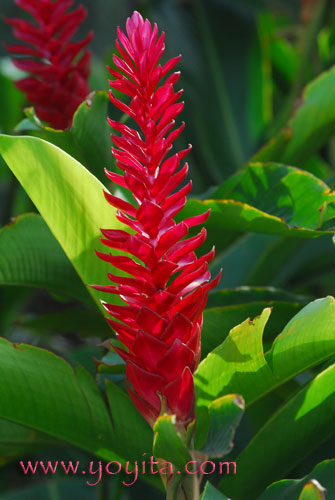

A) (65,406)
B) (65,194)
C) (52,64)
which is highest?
(52,64)

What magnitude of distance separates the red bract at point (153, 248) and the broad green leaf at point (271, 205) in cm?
22

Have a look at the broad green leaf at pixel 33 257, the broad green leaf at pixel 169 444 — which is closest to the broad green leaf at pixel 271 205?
the broad green leaf at pixel 33 257

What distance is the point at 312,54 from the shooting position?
6.56 feet

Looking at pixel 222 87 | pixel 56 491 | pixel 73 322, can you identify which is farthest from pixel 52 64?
pixel 222 87

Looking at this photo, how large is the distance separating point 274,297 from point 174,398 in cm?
43

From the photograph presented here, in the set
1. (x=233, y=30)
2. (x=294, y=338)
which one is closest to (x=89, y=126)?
(x=294, y=338)

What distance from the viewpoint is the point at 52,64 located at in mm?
1048

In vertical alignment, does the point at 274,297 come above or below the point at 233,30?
below

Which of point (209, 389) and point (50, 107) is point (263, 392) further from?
point (50, 107)

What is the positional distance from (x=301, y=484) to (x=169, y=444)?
0.20 meters

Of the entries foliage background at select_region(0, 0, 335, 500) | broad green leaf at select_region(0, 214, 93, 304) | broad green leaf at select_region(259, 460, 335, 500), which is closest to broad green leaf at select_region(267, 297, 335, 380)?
broad green leaf at select_region(259, 460, 335, 500)

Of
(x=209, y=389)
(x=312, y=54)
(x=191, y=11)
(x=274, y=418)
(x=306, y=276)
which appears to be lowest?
(x=306, y=276)

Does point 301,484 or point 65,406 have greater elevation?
point 65,406

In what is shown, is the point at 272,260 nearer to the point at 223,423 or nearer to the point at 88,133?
the point at 88,133
